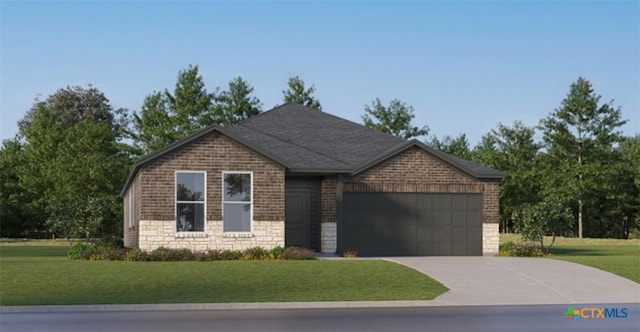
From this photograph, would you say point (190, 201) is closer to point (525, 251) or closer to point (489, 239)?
point (489, 239)

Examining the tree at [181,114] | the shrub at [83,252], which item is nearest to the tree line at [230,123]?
the tree at [181,114]

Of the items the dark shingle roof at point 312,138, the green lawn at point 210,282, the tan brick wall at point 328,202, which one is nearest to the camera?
the green lawn at point 210,282

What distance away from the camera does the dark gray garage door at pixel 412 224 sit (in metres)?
33.1

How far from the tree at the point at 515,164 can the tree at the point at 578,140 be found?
182 inches

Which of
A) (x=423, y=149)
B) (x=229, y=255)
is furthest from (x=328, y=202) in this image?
(x=229, y=255)

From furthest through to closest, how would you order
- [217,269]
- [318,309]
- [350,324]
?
1. [217,269]
2. [318,309]
3. [350,324]

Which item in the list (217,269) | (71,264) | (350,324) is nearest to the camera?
(350,324)

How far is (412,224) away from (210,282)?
12.1 m

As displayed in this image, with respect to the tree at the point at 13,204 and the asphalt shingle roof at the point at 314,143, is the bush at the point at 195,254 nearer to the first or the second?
the asphalt shingle roof at the point at 314,143

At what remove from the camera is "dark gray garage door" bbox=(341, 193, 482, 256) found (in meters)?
33.1

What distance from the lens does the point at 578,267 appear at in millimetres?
27016

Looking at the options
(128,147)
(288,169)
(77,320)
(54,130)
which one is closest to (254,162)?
(288,169)

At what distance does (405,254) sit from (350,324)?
1777cm

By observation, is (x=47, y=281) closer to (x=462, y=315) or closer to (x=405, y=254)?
(x=462, y=315)
